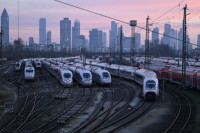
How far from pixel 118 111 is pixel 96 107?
2294 millimetres

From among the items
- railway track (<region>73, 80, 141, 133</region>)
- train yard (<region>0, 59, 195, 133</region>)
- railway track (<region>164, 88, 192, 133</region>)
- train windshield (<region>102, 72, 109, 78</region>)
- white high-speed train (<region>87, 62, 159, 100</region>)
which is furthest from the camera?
train windshield (<region>102, 72, 109, 78</region>)

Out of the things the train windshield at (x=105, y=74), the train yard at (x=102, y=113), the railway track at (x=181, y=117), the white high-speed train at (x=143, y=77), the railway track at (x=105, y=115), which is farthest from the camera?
the train windshield at (x=105, y=74)

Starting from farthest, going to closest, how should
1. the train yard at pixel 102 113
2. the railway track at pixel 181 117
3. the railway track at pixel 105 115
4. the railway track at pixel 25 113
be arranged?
the railway track at pixel 25 113
the train yard at pixel 102 113
the railway track at pixel 105 115
the railway track at pixel 181 117

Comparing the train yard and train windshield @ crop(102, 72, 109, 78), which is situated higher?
train windshield @ crop(102, 72, 109, 78)

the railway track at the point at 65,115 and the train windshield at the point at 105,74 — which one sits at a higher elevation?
the train windshield at the point at 105,74

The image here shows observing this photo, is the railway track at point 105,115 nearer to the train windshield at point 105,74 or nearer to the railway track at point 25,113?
the railway track at point 25,113

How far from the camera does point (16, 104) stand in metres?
25.5

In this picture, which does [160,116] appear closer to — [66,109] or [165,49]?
[66,109]

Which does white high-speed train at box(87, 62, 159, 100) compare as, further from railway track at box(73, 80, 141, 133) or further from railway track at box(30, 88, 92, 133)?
railway track at box(30, 88, 92, 133)

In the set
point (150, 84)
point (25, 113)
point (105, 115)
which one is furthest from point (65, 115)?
point (150, 84)

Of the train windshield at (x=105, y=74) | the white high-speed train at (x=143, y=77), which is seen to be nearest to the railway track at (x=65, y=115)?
the white high-speed train at (x=143, y=77)

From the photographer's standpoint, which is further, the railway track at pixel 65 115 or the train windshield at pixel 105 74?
the train windshield at pixel 105 74

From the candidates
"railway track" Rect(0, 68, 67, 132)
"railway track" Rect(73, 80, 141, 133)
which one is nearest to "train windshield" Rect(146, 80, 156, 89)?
"railway track" Rect(73, 80, 141, 133)

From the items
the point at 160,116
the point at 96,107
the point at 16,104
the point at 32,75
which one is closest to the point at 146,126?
the point at 160,116
